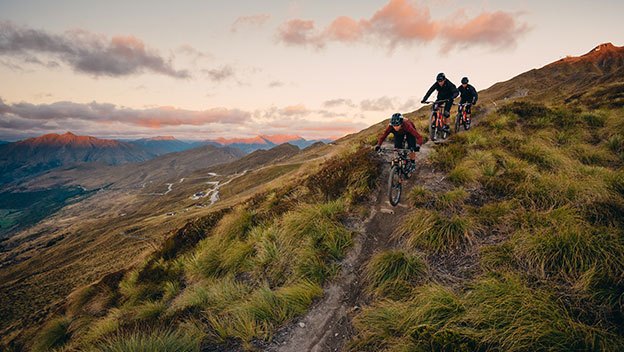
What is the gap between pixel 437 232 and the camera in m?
5.78

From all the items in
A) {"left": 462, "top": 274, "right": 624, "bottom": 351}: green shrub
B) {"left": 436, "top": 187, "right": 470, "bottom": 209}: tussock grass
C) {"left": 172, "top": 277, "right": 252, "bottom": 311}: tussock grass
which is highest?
{"left": 436, "top": 187, "right": 470, "bottom": 209}: tussock grass

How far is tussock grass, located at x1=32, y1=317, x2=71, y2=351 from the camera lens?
814cm

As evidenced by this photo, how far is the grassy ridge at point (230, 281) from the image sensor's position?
4.60 metres

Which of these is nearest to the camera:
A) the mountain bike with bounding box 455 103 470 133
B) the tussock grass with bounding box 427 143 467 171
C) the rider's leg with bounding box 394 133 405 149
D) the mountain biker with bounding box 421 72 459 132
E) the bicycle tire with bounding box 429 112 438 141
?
the rider's leg with bounding box 394 133 405 149

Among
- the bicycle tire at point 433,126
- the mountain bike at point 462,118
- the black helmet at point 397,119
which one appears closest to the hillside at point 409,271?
the black helmet at point 397,119

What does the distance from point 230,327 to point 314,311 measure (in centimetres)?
164

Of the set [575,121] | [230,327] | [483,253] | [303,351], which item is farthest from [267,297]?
[575,121]

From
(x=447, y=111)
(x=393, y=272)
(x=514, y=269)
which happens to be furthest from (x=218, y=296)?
(x=447, y=111)

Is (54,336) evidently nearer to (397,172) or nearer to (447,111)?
(397,172)

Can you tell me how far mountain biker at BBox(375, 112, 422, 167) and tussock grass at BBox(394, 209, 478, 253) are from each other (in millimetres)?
2769

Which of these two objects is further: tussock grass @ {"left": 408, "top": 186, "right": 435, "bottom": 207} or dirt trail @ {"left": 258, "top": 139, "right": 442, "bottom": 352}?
tussock grass @ {"left": 408, "top": 186, "right": 435, "bottom": 207}

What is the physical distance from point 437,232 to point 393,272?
1.67 metres

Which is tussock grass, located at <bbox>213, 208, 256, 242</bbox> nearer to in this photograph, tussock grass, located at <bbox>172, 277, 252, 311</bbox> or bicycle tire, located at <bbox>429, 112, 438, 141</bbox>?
tussock grass, located at <bbox>172, 277, 252, 311</bbox>

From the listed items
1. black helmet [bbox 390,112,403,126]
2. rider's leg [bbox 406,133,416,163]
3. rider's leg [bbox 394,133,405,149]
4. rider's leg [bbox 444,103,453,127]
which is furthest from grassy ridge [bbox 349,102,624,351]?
rider's leg [bbox 444,103,453,127]
